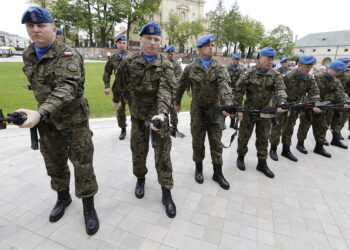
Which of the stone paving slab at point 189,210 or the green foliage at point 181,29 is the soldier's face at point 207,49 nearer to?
the stone paving slab at point 189,210

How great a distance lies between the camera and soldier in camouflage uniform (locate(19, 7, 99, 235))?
1.91 metres

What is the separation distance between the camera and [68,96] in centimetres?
193

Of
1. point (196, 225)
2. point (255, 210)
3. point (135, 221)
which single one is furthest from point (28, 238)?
point (255, 210)

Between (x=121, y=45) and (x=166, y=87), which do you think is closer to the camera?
(x=166, y=87)

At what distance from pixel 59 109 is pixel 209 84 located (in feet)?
7.10

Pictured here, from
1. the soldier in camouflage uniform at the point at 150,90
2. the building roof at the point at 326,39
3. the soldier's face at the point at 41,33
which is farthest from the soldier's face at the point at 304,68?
the building roof at the point at 326,39

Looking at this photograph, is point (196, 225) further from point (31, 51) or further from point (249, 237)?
point (31, 51)

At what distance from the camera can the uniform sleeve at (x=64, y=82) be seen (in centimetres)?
185

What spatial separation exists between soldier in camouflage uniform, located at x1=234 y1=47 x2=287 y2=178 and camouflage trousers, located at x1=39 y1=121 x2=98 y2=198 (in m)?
2.44

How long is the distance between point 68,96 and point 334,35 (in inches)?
3514

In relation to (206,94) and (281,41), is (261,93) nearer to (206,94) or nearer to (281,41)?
(206,94)

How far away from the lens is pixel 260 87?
3812 millimetres

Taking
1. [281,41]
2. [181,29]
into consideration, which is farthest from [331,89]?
[281,41]

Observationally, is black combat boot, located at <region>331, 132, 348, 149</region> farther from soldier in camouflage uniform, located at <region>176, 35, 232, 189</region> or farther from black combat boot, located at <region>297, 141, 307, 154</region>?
soldier in camouflage uniform, located at <region>176, 35, 232, 189</region>
